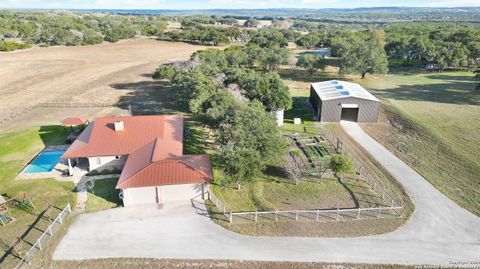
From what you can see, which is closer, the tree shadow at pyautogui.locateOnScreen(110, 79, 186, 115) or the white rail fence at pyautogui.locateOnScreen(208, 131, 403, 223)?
the white rail fence at pyautogui.locateOnScreen(208, 131, 403, 223)

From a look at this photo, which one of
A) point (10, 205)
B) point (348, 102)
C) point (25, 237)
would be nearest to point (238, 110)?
point (25, 237)

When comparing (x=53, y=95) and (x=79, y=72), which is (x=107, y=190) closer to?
(x=53, y=95)

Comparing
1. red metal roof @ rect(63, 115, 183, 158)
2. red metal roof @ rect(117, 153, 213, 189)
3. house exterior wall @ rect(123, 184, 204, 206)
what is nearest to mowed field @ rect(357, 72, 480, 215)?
red metal roof @ rect(117, 153, 213, 189)

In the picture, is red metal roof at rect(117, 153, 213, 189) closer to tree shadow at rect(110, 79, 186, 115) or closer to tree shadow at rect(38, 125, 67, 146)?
tree shadow at rect(38, 125, 67, 146)

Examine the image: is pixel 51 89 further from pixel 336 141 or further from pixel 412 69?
pixel 412 69

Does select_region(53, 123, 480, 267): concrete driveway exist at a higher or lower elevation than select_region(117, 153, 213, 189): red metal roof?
lower
